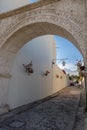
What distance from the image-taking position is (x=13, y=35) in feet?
17.2

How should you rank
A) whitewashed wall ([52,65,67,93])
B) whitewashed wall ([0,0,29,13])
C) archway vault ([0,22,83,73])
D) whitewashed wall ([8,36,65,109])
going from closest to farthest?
archway vault ([0,22,83,73]), whitewashed wall ([0,0,29,13]), whitewashed wall ([8,36,65,109]), whitewashed wall ([52,65,67,93])

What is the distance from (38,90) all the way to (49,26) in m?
5.75

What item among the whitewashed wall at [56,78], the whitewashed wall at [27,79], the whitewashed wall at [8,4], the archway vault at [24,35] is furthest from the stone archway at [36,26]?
the whitewashed wall at [56,78]

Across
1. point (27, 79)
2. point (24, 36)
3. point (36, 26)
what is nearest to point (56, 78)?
point (27, 79)

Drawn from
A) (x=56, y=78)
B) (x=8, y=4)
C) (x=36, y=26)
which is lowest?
(x=56, y=78)

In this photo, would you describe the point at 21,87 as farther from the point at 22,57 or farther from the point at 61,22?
the point at 61,22

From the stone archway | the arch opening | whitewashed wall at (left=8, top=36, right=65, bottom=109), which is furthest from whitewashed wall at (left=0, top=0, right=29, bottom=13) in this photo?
the arch opening

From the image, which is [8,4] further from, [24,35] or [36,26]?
[36,26]

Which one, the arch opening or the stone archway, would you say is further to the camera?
the arch opening

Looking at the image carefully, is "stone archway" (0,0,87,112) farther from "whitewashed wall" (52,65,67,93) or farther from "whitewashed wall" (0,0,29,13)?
"whitewashed wall" (52,65,67,93)

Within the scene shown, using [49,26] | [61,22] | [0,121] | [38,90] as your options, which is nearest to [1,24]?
[49,26]

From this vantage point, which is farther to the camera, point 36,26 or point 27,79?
point 27,79

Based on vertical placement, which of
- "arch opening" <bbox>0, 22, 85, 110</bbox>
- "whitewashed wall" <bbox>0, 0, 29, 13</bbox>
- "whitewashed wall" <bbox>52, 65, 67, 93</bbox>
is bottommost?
"whitewashed wall" <bbox>52, 65, 67, 93</bbox>

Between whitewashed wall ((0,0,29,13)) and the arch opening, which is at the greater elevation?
whitewashed wall ((0,0,29,13))
